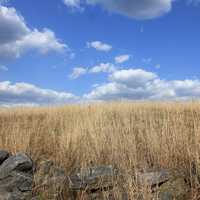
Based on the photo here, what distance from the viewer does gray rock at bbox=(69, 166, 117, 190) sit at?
16.4 feet

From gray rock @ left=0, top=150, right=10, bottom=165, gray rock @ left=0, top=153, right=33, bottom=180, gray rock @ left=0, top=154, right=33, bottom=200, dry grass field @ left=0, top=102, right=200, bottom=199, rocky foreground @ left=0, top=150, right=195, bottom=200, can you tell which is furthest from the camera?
gray rock @ left=0, top=150, right=10, bottom=165

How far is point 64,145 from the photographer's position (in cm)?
691

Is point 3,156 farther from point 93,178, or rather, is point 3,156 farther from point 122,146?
point 122,146

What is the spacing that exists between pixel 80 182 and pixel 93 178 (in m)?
0.20

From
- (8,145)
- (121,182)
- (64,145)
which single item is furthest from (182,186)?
(8,145)

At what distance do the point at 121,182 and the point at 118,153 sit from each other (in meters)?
1.14

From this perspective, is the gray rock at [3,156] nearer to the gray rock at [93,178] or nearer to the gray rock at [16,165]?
the gray rock at [16,165]

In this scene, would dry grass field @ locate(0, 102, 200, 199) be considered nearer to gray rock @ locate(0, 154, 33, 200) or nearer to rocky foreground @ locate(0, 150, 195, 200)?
rocky foreground @ locate(0, 150, 195, 200)

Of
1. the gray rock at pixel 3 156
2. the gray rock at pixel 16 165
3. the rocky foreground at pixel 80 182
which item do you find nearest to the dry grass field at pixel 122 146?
the rocky foreground at pixel 80 182

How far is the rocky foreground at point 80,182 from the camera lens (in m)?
4.70

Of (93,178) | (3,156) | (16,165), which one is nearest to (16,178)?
(16,165)

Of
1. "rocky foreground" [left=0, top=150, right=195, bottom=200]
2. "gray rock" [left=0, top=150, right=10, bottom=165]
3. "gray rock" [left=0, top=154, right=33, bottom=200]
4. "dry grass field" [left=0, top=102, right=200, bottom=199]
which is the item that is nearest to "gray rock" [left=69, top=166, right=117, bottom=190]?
"rocky foreground" [left=0, top=150, right=195, bottom=200]

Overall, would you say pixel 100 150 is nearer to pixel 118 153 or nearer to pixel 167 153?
pixel 118 153

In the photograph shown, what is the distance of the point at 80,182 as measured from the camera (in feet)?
16.9
